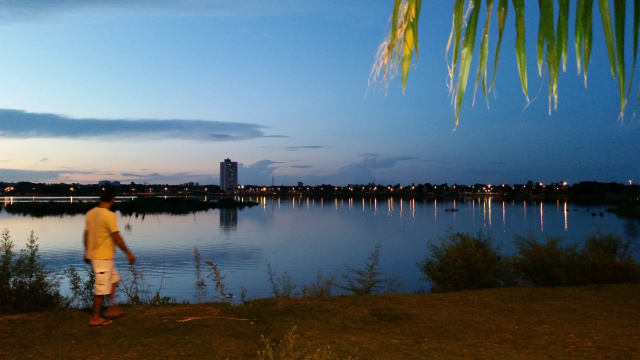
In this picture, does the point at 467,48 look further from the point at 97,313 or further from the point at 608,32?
the point at 97,313

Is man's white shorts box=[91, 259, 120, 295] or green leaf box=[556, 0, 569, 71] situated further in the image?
man's white shorts box=[91, 259, 120, 295]

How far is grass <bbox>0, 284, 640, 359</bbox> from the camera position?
233 inches

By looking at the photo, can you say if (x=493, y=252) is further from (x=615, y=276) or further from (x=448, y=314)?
(x=448, y=314)

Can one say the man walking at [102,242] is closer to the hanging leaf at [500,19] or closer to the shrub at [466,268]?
the hanging leaf at [500,19]

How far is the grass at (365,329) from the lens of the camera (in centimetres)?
593

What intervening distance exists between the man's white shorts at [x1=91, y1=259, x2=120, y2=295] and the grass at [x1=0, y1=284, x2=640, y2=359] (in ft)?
1.75

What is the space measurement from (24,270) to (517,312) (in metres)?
8.00

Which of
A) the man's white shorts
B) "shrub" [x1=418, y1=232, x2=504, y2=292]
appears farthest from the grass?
"shrub" [x1=418, y1=232, x2=504, y2=292]

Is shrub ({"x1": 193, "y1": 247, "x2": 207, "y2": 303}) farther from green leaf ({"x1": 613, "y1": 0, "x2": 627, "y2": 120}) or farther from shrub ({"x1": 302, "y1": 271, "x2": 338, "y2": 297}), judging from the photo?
green leaf ({"x1": 613, "y1": 0, "x2": 627, "y2": 120})

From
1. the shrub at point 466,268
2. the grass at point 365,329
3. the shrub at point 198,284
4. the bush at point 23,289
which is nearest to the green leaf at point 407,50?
the grass at point 365,329

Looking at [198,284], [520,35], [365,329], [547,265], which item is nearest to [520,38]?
[520,35]

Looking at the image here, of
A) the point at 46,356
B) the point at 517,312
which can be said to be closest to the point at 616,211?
the point at 517,312

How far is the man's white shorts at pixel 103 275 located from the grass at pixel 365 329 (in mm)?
534

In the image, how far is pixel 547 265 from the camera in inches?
442
